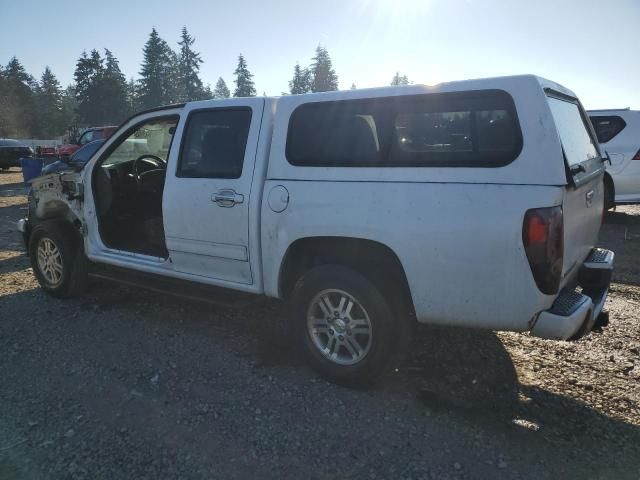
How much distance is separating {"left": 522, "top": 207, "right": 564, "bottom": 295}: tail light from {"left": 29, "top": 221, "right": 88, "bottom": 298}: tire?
4378 millimetres

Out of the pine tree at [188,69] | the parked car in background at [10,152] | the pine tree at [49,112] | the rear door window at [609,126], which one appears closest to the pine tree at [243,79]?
the pine tree at [188,69]

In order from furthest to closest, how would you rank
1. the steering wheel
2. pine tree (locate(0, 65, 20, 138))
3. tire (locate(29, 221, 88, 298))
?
pine tree (locate(0, 65, 20, 138)) → the steering wheel → tire (locate(29, 221, 88, 298))

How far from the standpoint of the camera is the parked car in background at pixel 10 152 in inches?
868

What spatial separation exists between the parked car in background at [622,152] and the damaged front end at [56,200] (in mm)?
8750

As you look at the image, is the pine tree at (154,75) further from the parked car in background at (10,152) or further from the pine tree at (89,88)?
the parked car in background at (10,152)

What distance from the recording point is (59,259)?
493cm

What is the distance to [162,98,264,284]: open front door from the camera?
3.51 metres

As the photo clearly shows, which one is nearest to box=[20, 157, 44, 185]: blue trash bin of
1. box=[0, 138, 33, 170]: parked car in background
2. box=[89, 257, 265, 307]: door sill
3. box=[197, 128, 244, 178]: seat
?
box=[0, 138, 33, 170]: parked car in background

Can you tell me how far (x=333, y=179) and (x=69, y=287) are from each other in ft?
11.4

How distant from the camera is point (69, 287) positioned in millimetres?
4934

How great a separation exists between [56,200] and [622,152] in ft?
30.9

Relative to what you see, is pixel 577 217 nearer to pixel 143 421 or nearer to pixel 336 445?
pixel 336 445

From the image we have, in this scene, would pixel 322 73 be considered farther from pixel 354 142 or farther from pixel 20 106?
pixel 354 142

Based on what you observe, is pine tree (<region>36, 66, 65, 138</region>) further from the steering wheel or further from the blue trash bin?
the steering wheel
